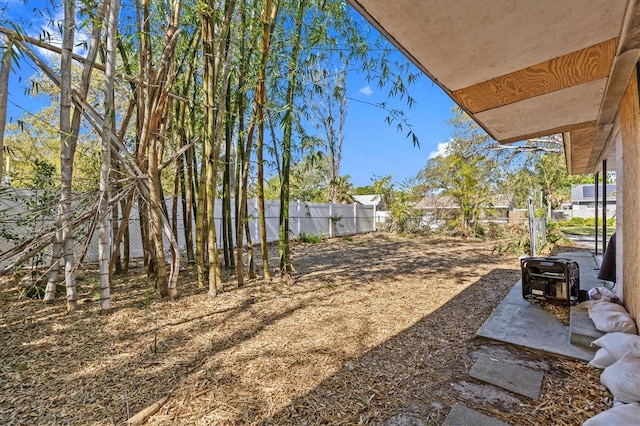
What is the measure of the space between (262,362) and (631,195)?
2.77 metres

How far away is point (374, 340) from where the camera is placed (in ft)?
7.34

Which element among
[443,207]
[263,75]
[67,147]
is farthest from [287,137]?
[443,207]

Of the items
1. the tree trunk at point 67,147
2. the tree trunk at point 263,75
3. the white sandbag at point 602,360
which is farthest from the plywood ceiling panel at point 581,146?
the tree trunk at point 67,147

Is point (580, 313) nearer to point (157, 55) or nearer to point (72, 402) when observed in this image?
point (72, 402)

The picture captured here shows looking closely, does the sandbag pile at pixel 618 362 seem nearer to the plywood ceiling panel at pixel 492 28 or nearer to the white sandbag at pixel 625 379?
the white sandbag at pixel 625 379

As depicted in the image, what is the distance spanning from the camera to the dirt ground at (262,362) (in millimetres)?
1419

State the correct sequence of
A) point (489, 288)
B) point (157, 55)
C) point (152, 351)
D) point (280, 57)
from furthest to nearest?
point (489, 288) → point (157, 55) → point (280, 57) → point (152, 351)

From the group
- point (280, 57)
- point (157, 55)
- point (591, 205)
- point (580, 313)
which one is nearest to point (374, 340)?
point (580, 313)

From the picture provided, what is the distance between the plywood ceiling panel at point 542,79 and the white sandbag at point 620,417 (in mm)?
1617

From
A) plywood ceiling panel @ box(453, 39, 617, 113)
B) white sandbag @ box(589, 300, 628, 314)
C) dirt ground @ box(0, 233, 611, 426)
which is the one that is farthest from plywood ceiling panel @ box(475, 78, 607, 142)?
dirt ground @ box(0, 233, 611, 426)

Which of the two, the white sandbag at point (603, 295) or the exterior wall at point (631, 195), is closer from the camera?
the exterior wall at point (631, 195)

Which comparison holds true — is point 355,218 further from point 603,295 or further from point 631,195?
point 631,195

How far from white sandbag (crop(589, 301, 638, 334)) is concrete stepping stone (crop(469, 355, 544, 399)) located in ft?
2.19

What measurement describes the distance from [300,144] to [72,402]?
9.23ft
